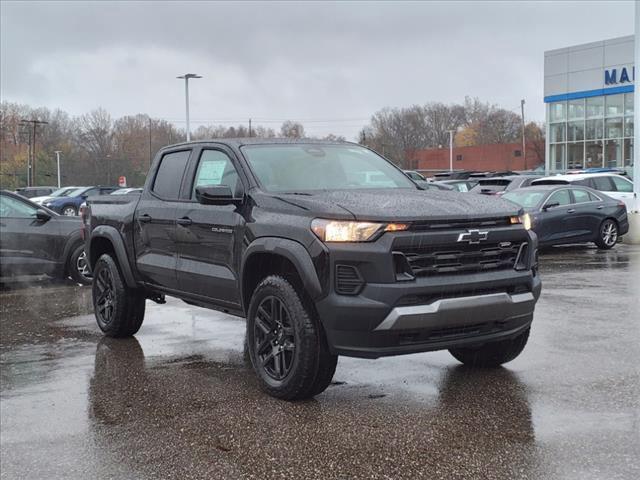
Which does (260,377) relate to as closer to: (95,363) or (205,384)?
(205,384)

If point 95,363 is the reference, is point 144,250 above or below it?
above

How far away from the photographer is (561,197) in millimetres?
15570

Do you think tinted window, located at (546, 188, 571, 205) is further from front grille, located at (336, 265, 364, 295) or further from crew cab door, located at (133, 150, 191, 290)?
front grille, located at (336, 265, 364, 295)

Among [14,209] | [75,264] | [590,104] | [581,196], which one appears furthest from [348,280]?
[590,104]

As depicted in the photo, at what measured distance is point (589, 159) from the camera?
4647 cm

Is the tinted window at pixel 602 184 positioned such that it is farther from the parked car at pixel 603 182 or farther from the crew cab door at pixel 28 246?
the crew cab door at pixel 28 246

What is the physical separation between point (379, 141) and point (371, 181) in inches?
4020

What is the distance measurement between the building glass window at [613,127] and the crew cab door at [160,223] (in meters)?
41.8

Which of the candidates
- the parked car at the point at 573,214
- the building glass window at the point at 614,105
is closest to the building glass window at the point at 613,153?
the building glass window at the point at 614,105

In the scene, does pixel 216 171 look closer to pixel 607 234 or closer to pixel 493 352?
pixel 493 352

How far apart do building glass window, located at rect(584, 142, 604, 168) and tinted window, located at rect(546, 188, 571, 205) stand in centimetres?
3227

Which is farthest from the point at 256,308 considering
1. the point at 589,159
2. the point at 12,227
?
the point at 589,159

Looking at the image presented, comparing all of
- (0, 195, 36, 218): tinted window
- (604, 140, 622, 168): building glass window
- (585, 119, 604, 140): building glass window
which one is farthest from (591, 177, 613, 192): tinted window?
(585, 119, 604, 140): building glass window

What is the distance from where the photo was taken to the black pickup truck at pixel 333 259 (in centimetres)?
459
